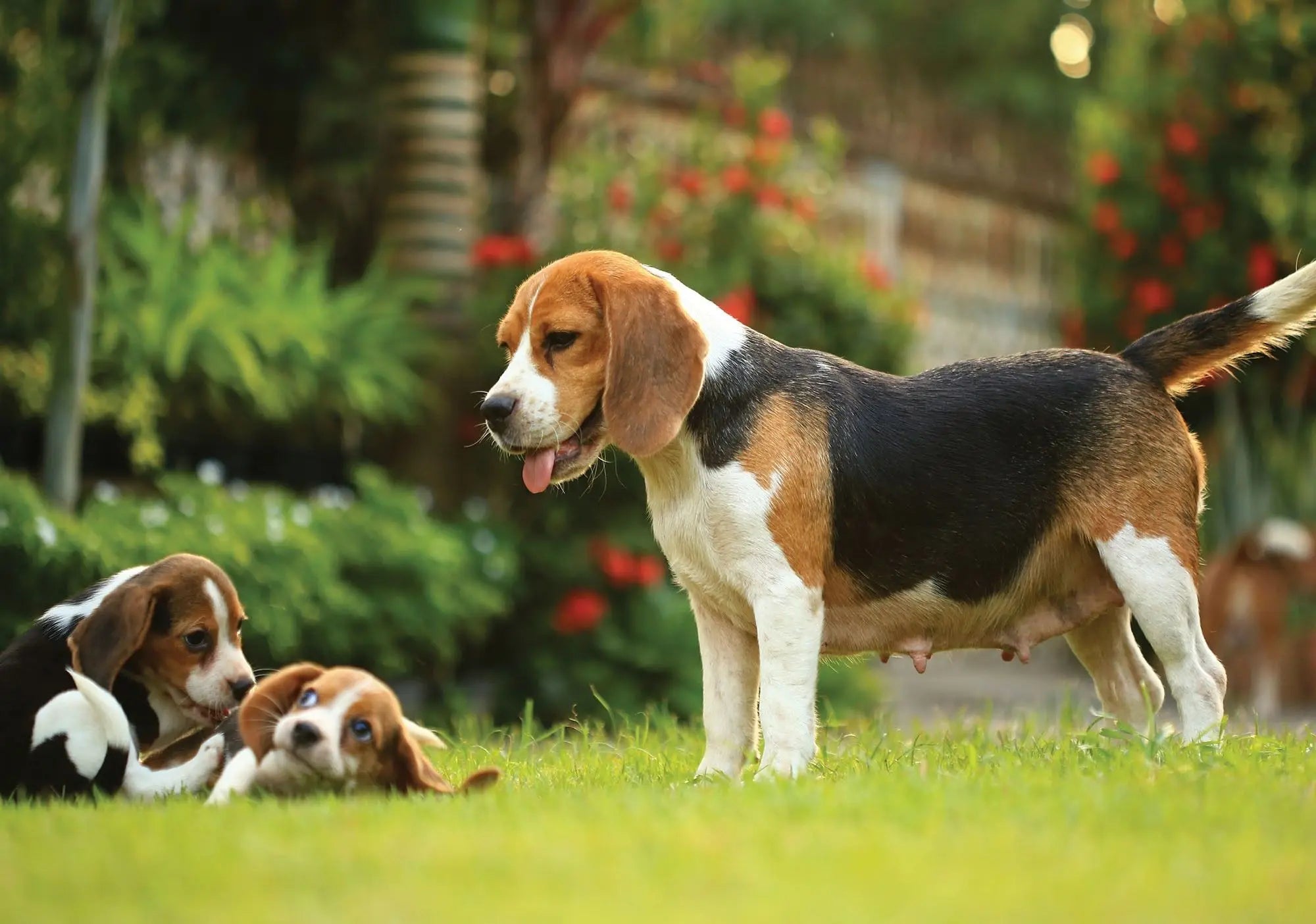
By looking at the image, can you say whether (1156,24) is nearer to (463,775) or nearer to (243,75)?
(243,75)

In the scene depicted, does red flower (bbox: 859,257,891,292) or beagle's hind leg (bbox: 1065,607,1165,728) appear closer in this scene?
beagle's hind leg (bbox: 1065,607,1165,728)

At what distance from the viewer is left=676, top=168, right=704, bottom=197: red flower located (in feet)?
34.3

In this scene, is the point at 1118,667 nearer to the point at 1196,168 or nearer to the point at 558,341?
the point at 558,341

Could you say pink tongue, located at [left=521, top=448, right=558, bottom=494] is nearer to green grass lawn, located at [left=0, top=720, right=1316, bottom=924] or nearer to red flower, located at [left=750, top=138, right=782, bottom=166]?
green grass lawn, located at [left=0, top=720, right=1316, bottom=924]

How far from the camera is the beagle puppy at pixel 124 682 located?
190 inches

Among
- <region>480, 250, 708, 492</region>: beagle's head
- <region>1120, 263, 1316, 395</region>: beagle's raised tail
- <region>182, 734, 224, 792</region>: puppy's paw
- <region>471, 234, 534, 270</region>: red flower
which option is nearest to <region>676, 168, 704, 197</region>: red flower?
<region>471, 234, 534, 270</region>: red flower

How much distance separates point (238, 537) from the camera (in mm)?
7719

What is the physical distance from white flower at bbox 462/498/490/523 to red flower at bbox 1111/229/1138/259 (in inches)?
280

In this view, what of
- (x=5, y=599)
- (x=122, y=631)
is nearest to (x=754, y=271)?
(x=5, y=599)

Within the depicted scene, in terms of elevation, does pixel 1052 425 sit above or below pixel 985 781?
→ above

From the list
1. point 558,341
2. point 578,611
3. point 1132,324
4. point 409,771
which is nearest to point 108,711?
point 409,771

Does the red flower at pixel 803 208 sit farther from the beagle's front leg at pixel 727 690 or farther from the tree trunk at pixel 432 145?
the beagle's front leg at pixel 727 690

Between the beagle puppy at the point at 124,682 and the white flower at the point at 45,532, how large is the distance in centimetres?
158

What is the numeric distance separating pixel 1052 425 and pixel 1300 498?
9.28 meters
